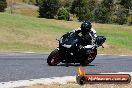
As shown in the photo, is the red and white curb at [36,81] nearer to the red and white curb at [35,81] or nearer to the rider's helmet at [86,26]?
the red and white curb at [35,81]

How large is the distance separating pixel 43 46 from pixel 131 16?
82.1 meters

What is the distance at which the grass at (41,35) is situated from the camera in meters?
38.6

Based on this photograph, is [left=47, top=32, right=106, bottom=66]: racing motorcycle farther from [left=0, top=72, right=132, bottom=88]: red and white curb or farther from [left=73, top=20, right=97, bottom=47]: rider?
[left=0, top=72, right=132, bottom=88]: red and white curb

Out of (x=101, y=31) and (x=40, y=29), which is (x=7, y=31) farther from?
(x=101, y=31)

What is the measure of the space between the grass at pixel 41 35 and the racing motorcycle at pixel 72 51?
17.9m

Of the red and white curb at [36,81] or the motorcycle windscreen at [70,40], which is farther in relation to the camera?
the motorcycle windscreen at [70,40]

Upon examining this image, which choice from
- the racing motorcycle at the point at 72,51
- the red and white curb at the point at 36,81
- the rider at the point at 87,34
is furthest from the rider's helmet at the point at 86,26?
the red and white curb at the point at 36,81

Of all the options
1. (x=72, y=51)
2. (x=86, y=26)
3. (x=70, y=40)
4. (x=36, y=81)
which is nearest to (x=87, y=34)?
(x=86, y=26)

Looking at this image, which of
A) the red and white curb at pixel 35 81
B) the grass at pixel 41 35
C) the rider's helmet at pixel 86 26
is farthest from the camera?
the grass at pixel 41 35

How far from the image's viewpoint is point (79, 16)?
103938mm

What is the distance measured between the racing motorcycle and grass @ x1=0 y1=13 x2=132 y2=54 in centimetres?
1793

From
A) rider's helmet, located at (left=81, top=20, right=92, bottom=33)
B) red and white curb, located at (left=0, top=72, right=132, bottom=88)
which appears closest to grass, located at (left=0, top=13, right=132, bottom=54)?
rider's helmet, located at (left=81, top=20, right=92, bottom=33)

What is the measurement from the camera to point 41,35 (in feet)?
149

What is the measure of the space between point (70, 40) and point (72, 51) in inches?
15.9
